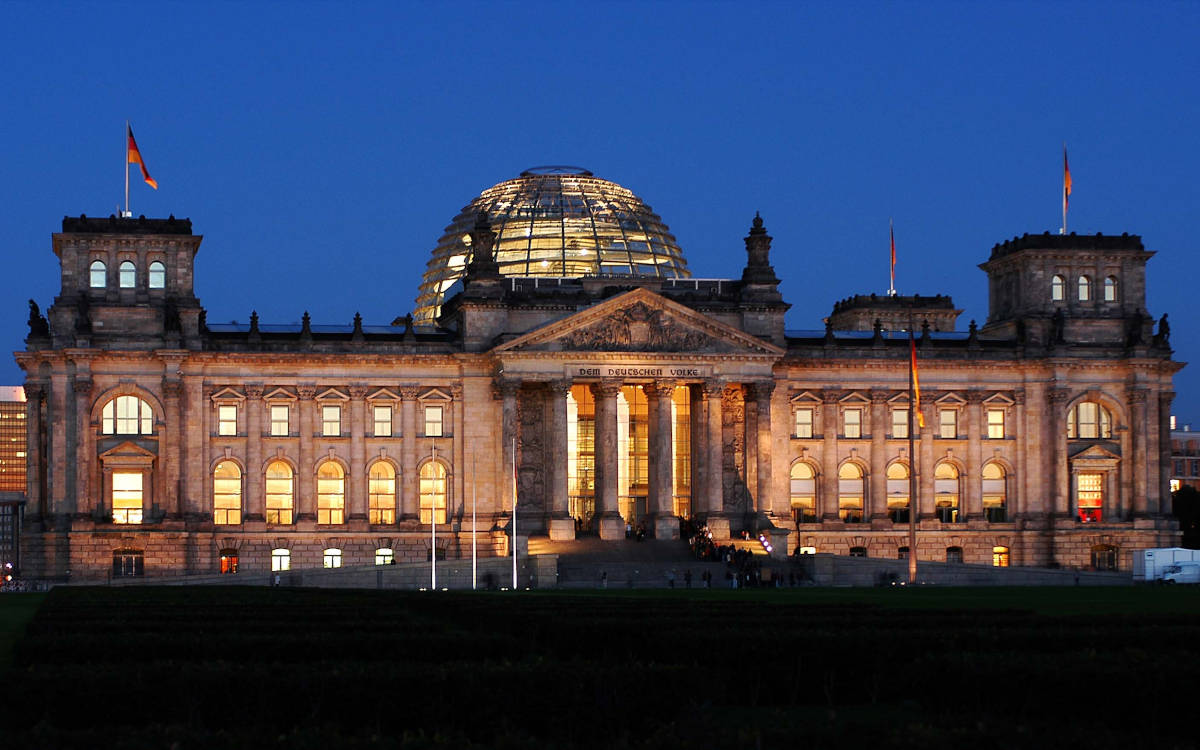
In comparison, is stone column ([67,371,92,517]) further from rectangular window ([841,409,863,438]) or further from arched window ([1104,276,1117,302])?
arched window ([1104,276,1117,302])

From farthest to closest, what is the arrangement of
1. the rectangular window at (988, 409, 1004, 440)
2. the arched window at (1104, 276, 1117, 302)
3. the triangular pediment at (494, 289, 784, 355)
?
the arched window at (1104, 276, 1117, 302) → the rectangular window at (988, 409, 1004, 440) → the triangular pediment at (494, 289, 784, 355)

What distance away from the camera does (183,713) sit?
82.5 ft

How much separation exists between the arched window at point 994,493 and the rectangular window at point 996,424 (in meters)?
1.70

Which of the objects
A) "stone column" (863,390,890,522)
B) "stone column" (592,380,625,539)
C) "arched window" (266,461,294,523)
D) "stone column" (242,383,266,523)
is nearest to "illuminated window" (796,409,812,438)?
"stone column" (863,390,890,522)

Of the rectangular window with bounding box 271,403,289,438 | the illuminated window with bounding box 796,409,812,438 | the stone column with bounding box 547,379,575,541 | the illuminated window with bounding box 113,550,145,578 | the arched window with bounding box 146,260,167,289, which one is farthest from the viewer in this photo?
the illuminated window with bounding box 796,409,812,438

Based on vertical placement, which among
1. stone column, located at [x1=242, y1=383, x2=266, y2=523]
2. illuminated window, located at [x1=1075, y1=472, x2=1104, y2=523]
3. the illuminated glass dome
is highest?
the illuminated glass dome

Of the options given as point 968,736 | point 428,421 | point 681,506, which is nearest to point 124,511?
point 428,421

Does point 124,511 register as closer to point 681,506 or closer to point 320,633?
point 681,506

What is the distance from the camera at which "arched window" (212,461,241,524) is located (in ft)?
356

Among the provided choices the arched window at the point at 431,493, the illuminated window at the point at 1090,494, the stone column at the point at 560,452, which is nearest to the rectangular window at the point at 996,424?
the illuminated window at the point at 1090,494

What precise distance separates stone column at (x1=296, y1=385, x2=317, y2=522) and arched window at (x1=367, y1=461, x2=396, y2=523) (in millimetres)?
3426

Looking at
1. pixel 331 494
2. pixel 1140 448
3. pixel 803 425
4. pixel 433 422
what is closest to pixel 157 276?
pixel 331 494

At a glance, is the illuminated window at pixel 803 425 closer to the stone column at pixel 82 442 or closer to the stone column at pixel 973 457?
the stone column at pixel 973 457

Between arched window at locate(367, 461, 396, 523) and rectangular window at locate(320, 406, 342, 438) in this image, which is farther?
arched window at locate(367, 461, 396, 523)
